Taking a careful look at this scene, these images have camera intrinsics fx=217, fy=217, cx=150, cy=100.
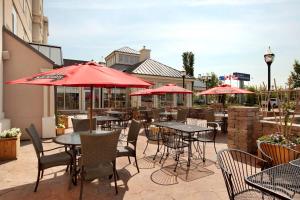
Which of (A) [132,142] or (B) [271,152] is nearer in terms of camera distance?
(B) [271,152]

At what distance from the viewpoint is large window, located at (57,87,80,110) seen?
20.7 metres

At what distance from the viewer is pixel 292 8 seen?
24.5ft

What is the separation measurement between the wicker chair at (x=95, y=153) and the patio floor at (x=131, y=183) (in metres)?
0.42

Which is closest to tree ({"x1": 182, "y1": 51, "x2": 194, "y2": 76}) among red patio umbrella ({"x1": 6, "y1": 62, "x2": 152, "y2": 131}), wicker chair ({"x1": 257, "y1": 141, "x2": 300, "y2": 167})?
wicker chair ({"x1": 257, "y1": 141, "x2": 300, "y2": 167})

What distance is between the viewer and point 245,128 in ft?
20.0

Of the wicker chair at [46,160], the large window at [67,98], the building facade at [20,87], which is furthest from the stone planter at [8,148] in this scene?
the large window at [67,98]

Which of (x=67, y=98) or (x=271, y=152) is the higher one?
(x=67, y=98)

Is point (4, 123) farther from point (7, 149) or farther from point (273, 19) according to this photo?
point (273, 19)

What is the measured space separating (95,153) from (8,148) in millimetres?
3647

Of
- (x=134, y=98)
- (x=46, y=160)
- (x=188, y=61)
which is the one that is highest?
(x=188, y=61)

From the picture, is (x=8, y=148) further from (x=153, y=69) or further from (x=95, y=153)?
(x=153, y=69)

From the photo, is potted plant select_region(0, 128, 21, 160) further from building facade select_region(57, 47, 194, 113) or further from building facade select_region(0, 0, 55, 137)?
building facade select_region(57, 47, 194, 113)

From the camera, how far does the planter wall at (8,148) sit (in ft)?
18.5

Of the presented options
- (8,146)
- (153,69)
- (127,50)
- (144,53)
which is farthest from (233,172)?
(127,50)
